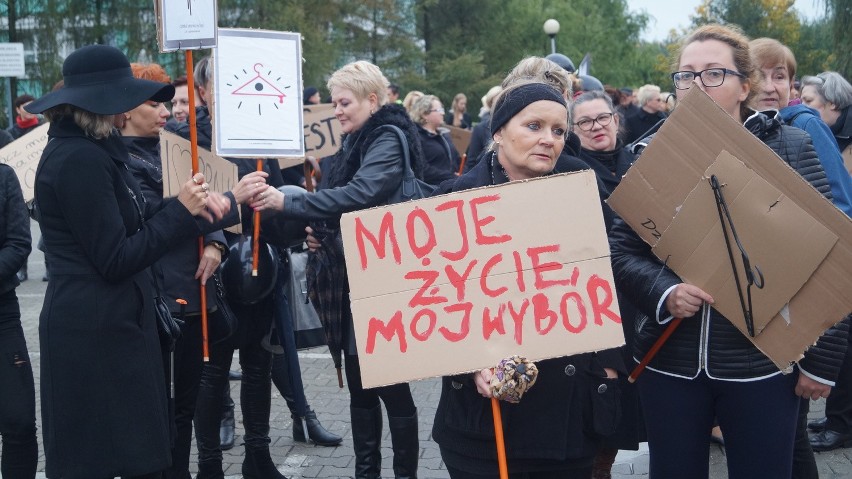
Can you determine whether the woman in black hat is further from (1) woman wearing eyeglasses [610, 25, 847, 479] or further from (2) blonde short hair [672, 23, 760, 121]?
(2) blonde short hair [672, 23, 760, 121]

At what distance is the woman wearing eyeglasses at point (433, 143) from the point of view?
8484mm

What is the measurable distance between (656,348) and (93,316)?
1.94 meters

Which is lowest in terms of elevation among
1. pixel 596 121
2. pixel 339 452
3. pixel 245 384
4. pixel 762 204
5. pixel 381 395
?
pixel 339 452

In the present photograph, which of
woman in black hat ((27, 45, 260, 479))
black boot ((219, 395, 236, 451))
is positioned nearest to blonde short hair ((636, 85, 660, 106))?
black boot ((219, 395, 236, 451))

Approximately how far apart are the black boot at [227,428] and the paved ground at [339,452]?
0.07 m

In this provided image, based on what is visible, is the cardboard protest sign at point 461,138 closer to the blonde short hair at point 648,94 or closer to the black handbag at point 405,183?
the blonde short hair at point 648,94

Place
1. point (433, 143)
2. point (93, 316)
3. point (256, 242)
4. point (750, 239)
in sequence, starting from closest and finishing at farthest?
point (750, 239), point (93, 316), point (256, 242), point (433, 143)

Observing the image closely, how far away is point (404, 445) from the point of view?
15.3 ft

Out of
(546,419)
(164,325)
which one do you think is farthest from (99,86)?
(546,419)

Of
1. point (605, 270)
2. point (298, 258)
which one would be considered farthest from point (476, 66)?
point (605, 270)

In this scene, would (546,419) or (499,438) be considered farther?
(546,419)

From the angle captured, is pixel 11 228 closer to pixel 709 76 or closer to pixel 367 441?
pixel 367 441

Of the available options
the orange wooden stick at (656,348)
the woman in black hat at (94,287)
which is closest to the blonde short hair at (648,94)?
the orange wooden stick at (656,348)

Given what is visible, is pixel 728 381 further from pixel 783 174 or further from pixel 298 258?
pixel 298 258
